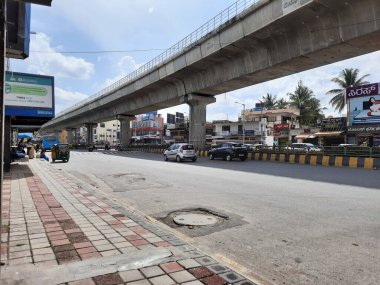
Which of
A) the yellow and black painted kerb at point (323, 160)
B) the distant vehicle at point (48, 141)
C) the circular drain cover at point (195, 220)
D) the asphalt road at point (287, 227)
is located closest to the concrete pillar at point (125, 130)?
the distant vehicle at point (48, 141)

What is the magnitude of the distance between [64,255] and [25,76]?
14.5 m

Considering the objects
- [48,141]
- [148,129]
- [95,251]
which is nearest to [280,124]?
[48,141]

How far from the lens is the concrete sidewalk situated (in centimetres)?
352

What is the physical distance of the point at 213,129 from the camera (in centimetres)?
7025

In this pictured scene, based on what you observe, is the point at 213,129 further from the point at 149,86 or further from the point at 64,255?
the point at 64,255

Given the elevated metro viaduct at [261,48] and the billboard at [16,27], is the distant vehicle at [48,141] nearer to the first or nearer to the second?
the elevated metro viaduct at [261,48]

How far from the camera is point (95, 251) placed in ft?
14.2

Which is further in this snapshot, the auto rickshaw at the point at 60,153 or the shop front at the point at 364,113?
the shop front at the point at 364,113

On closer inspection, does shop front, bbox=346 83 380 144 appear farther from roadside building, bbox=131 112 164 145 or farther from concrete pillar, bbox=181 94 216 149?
roadside building, bbox=131 112 164 145

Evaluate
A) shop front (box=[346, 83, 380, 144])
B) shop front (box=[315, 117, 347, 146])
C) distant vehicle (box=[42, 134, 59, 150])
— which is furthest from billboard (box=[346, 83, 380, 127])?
distant vehicle (box=[42, 134, 59, 150])

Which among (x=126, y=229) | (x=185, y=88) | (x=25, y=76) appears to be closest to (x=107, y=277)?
(x=126, y=229)

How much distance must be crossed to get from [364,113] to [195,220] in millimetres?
36631

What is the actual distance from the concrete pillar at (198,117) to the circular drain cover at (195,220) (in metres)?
26.4

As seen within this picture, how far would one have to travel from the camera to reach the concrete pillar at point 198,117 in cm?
3312
